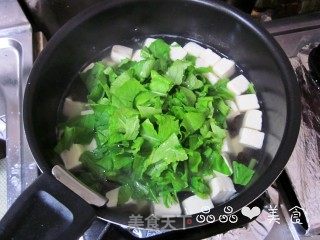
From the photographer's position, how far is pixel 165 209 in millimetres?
828

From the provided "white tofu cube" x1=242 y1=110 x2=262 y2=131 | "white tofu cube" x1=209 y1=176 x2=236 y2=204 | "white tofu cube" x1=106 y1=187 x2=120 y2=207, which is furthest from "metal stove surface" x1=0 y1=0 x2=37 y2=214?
"white tofu cube" x1=242 y1=110 x2=262 y2=131

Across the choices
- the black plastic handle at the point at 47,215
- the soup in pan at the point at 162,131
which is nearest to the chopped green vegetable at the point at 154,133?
the soup in pan at the point at 162,131

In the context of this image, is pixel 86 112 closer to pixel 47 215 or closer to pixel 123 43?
pixel 123 43

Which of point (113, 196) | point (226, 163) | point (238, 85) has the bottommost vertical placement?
point (113, 196)

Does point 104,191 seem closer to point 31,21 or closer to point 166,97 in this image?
point 166,97

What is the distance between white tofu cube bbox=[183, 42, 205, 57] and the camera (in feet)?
3.51

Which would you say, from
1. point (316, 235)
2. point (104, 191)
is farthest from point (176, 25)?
point (316, 235)

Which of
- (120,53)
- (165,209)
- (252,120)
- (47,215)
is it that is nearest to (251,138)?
(252,120)

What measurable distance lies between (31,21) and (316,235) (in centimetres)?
94

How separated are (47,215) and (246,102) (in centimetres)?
58

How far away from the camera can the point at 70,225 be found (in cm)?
63

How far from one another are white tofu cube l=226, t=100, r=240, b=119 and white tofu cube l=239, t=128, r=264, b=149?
49 millimetres

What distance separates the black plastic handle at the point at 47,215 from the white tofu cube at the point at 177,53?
52cm

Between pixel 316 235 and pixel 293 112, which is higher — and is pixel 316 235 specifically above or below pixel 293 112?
below
